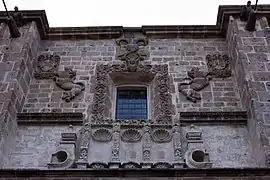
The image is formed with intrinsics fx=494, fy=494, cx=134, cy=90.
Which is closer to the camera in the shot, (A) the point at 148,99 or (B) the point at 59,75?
(A) the point at 148,99

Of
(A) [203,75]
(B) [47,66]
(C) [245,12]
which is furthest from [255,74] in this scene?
(B) [47,66]

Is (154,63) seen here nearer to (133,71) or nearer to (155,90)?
(133,71)

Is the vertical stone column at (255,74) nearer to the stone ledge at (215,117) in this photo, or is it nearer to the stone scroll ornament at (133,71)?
the stone ledge at (215,117)

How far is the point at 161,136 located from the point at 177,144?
0.45m

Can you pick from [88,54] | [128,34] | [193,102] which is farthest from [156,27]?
[193,102]

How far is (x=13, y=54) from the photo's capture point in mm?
11047

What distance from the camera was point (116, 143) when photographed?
9547 mm

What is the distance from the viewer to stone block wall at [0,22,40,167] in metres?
9.46

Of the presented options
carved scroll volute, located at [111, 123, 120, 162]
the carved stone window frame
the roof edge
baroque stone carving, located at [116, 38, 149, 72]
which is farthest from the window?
the roof edge

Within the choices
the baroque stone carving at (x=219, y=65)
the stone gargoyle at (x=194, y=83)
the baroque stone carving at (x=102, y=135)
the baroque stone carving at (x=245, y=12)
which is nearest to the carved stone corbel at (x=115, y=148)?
the baroque stone carving at (x=102, y=135)

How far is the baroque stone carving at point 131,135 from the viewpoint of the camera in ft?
32.0

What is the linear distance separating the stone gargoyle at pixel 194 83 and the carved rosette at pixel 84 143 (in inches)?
92.4

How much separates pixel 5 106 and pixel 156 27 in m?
4.71

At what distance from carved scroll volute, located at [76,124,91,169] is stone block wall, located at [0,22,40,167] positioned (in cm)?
139
